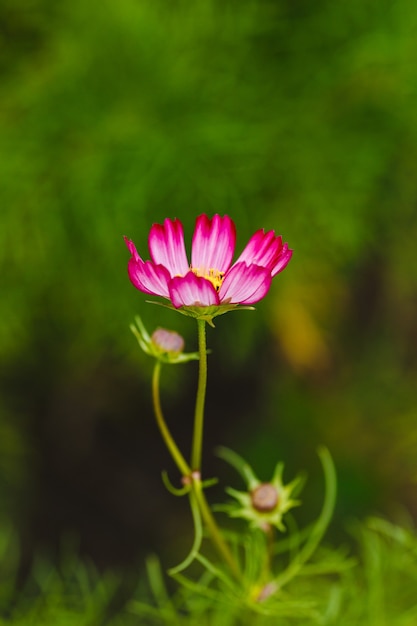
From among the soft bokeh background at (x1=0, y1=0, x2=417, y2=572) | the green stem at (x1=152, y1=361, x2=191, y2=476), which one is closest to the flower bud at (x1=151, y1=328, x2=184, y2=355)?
the green stem at (x1=152, y1=361, x2=191, y2=476)

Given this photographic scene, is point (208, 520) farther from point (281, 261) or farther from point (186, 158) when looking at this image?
point (186, 158)

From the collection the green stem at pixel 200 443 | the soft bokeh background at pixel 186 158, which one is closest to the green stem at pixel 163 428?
the green stem at pixel 200 443

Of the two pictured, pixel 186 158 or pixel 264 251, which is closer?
pixel 264 251

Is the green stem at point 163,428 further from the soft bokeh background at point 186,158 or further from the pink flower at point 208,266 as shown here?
the soft bokeh background at point 186,158

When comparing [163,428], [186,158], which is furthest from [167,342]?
[186,158]

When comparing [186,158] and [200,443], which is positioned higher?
[186,158]

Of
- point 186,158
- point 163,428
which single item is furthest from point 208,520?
point 186,158

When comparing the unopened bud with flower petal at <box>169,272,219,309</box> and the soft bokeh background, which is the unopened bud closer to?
flower petal at <box>169,272,219,309</box>
